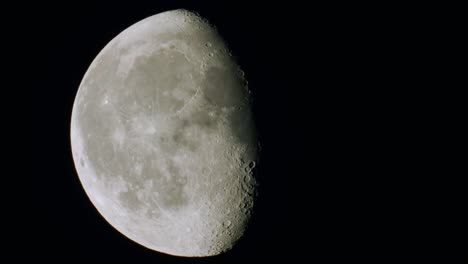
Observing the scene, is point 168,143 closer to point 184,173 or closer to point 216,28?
point 184,173

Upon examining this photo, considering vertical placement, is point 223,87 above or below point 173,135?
above

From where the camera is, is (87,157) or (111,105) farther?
(87,157)

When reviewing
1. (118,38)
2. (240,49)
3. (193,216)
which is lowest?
(193,216)

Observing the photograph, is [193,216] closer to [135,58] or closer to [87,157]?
[87,157]

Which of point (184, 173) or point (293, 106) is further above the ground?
point (293, 106)

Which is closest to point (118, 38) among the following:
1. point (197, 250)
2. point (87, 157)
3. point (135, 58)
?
point (135, 58)

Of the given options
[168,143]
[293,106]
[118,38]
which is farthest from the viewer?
[118,38]

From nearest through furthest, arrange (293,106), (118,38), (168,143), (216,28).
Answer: (168,143), (293,106), (216,28), (118,38)
